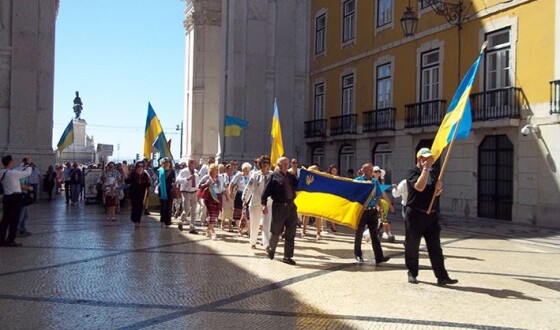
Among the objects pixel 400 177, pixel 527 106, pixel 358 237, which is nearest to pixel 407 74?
pixel 400 177

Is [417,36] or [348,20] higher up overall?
[348,20]

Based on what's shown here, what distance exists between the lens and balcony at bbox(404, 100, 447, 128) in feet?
65.8

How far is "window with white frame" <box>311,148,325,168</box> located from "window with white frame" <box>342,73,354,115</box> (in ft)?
8.50

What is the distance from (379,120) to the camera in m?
23.5

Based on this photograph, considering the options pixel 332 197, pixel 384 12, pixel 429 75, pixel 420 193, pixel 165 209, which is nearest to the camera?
pixel 420 193

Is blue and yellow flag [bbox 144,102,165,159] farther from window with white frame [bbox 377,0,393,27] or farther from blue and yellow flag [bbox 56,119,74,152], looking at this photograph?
window with white frame [bbox 377,0,393,27]

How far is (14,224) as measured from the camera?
10797 millimetres

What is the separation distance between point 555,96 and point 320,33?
15223 mm

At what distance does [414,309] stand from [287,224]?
11.9ft

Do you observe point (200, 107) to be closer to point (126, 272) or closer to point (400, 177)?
point (400, 177)

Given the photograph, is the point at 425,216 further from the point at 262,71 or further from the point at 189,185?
the point at 262,71

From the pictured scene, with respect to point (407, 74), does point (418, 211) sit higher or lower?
lower

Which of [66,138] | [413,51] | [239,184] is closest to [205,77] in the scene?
[66,138]

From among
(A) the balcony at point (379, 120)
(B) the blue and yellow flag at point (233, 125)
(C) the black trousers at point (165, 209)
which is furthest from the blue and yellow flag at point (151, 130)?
(A) the balcony at point (379, 120)
